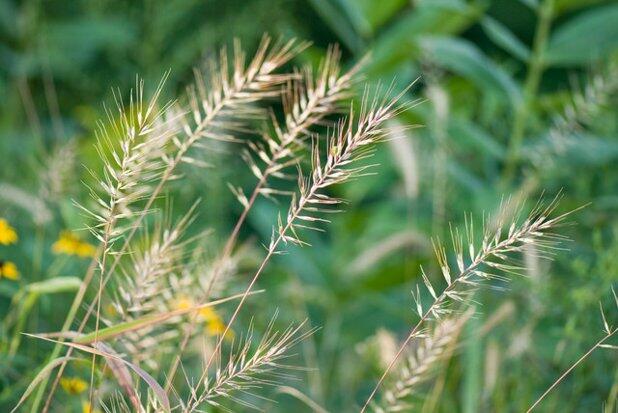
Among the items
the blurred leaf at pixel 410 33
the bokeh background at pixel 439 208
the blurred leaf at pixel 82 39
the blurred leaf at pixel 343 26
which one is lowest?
the bokeh background at pixel 439 208

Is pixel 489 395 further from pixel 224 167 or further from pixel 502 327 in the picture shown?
pixel 224 167

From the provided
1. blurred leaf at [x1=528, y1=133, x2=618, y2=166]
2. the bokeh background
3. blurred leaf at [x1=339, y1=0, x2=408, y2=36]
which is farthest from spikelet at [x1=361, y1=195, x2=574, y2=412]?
blurred leaf at [x1=339, y1=0, x2=408, y2=36]

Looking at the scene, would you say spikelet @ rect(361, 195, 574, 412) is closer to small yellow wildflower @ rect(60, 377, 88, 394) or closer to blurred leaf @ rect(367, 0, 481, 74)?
small yellow wildflower @ rect(60, 377, 88, 394)

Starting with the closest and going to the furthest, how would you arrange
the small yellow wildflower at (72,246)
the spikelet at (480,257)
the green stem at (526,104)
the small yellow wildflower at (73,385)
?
1. the spikelet at (480,257)
2. the small yellow wildflower at (73,385)
3. the small yellow wildflower at (72,246)
4. the green stem at (526,104)

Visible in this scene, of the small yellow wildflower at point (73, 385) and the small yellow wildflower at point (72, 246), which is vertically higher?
the small yellow wildflower at point (72, 246)

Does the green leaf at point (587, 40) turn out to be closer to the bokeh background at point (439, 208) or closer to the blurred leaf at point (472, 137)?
the bokeh background at point (439, 208)

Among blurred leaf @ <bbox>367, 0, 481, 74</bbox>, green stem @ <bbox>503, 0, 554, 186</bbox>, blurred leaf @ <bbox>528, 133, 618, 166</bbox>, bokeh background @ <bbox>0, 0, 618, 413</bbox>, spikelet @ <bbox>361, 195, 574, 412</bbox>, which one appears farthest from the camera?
blurred leaf @ <bbox>367, 0, 481, 74</bbox>

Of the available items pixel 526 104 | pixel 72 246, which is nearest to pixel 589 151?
pixel 526 104

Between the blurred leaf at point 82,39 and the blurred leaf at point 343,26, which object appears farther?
the blurred leaf at point 82,39

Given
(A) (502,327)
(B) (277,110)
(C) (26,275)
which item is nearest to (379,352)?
(A) (502,327)

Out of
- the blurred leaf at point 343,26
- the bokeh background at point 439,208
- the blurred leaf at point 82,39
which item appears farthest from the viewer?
the blurred leaf at point 82,39

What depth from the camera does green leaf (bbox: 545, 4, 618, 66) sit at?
2230 millimetres

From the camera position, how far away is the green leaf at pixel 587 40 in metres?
2.23

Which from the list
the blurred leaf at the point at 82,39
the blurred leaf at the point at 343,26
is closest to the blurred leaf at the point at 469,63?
the blurred leaf at the point at 343,26
